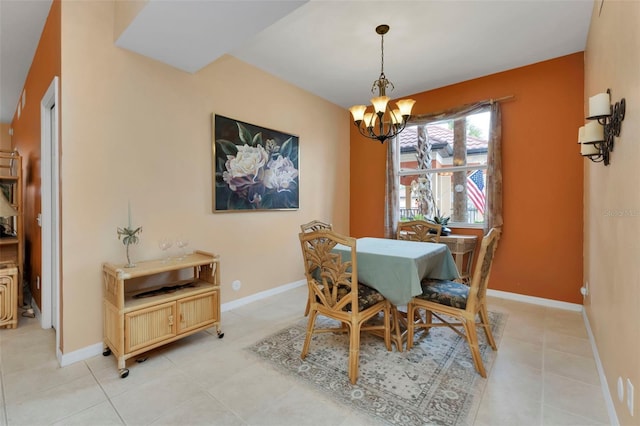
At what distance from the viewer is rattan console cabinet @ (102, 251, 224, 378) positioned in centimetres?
202

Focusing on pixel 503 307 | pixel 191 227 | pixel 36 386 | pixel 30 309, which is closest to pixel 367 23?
pixel 191 227

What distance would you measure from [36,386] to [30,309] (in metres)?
1.71

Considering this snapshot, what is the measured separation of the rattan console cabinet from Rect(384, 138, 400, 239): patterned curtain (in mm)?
2693

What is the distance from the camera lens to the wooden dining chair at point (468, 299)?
6.45ft

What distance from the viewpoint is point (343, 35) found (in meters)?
2.83

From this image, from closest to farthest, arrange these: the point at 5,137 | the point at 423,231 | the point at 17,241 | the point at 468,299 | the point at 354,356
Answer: the point at 354,356
the point at 468,299
the point at 17,241
the point at 423,231
the point at 5,137

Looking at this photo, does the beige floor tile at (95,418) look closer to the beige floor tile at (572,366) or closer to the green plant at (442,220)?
the beige floor tile at (572,366)

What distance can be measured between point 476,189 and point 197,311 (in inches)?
142

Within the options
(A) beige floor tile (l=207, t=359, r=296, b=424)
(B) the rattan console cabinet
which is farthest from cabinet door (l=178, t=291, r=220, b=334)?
(A) beige floor tile (l=207, t=359, r=296, b=424)

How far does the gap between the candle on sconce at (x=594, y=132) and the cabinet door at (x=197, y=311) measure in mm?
2932

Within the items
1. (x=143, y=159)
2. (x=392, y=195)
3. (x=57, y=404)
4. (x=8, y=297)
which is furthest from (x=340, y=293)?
(x=8, y=297)

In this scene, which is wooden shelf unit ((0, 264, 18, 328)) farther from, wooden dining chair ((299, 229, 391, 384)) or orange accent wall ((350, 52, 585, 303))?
orange accent wall ((350, 52, 585, 303))

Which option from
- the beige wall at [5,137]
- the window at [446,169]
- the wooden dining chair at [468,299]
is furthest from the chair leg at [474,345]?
the beige wall at [5,137]

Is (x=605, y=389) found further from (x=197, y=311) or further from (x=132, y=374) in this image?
(x=132, y=374)
